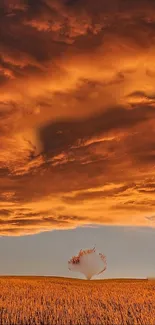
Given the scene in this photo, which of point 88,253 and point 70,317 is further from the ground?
point 88,253

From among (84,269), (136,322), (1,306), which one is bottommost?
(136,322)

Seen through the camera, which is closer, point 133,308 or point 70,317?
point 70,317

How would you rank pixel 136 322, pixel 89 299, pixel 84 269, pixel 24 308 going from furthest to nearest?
pixel 84 269, pixel 89 299, pixel 24 308, pixel 136 322

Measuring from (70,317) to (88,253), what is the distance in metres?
56.6

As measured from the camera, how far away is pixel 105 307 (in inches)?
755

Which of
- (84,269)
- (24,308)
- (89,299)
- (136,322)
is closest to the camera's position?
(136,322)

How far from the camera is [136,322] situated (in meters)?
17.2

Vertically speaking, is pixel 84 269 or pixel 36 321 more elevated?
pixel 84 269

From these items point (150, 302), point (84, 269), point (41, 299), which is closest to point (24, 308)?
point (41, 299)

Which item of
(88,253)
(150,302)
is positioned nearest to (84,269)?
(88,253)

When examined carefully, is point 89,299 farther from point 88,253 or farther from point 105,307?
point 88,253

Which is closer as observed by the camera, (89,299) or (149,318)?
(149,318)

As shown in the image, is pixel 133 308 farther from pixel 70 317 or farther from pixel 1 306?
pixel 1 306

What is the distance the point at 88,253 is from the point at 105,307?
2166 inches
